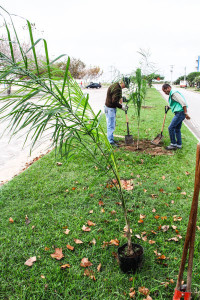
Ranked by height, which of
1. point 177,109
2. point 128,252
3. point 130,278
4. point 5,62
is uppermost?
point 5,62

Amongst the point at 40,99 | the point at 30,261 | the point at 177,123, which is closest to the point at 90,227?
the point at 30,261

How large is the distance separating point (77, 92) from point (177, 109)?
440 centimetres

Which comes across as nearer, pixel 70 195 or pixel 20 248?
pixel 20 248

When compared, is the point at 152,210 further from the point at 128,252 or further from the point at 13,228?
the point at 13,228

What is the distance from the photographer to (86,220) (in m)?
3.28

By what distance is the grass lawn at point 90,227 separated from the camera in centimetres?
229

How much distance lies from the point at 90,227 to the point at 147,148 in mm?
3652

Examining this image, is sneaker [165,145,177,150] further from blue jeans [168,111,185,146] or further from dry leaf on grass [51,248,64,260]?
dry leaf on grass [51,248,64,260]

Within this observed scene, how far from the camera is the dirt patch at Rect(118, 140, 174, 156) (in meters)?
5.99

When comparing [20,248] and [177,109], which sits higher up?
[177,109]

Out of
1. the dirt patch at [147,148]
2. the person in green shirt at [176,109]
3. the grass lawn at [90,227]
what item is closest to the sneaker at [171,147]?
the person in green shirt at [176,109]

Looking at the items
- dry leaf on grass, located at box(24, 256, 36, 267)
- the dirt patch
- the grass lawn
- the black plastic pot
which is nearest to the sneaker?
the dirt patch

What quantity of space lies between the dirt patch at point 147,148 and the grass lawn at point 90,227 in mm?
809

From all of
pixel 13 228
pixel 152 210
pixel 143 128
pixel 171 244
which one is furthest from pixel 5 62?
pixel 143 128
